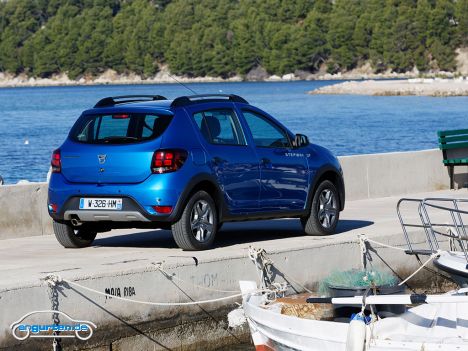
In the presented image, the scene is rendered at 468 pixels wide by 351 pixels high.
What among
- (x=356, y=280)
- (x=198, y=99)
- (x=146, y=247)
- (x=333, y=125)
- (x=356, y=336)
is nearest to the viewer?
(x=356, y=336)

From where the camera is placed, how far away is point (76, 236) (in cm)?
1354

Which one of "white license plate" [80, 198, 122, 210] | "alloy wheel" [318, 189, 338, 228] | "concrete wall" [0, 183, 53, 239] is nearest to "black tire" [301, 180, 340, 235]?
"alloy wheel" [318, 189, 338, 228]

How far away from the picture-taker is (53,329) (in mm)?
9969

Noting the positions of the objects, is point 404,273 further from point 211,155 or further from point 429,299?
point 429,299

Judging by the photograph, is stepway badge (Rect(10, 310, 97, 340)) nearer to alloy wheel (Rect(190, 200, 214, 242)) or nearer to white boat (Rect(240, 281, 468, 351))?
white boat (Rect(240, 281, 468, 351))

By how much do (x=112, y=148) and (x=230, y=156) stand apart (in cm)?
135

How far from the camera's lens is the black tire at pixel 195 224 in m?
12.5

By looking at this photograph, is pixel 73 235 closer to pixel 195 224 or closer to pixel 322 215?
pixel 195 224

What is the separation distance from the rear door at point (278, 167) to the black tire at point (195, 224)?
88 centimetres

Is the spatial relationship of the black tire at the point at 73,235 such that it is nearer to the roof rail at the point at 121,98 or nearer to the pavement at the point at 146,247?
the pavement at the point at 146,247

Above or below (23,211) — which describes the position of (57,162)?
above

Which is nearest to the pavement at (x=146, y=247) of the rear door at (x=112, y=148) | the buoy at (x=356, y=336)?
the rear door at (x=112, y=148)

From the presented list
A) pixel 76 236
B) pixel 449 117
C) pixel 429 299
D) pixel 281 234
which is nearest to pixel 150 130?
pixel 76 236

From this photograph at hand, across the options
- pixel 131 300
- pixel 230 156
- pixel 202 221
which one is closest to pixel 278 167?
pixel 230 156
